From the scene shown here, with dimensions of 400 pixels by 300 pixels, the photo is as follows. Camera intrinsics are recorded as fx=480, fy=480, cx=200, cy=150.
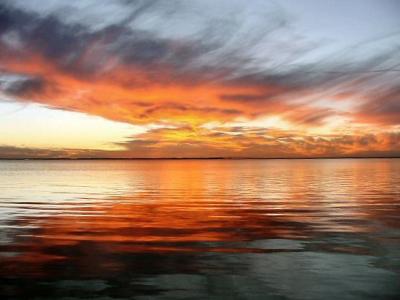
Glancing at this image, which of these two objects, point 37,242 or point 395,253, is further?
point 37,242

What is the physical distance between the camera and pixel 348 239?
65.4 ft

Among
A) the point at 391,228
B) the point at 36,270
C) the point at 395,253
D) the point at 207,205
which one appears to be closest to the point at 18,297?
the point at 36,270

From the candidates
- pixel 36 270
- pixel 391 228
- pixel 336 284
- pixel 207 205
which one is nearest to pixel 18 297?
pixel 36 270

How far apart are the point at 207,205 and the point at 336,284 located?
75.0 ft

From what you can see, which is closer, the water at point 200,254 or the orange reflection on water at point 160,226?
the water at point 200,254

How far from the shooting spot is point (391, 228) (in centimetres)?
2308

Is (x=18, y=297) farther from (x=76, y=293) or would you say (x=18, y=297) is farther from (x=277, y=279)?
(x=277, y=279)

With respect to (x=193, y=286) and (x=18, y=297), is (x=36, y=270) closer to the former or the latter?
(x=18, y=297)

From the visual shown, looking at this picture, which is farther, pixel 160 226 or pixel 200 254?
pixel 160 226

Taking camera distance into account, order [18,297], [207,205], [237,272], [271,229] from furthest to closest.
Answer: [207,205] → [271,229] → [237,272] → [18,297]

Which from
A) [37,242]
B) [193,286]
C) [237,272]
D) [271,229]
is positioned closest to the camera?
[193,286]

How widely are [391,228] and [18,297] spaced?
1784 cm

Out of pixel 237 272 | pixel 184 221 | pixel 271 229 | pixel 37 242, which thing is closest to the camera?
pixel 237 272

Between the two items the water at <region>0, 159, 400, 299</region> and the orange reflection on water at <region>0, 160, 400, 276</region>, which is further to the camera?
the orange reflection on water at <region>0, 160, 400, 276</region>
